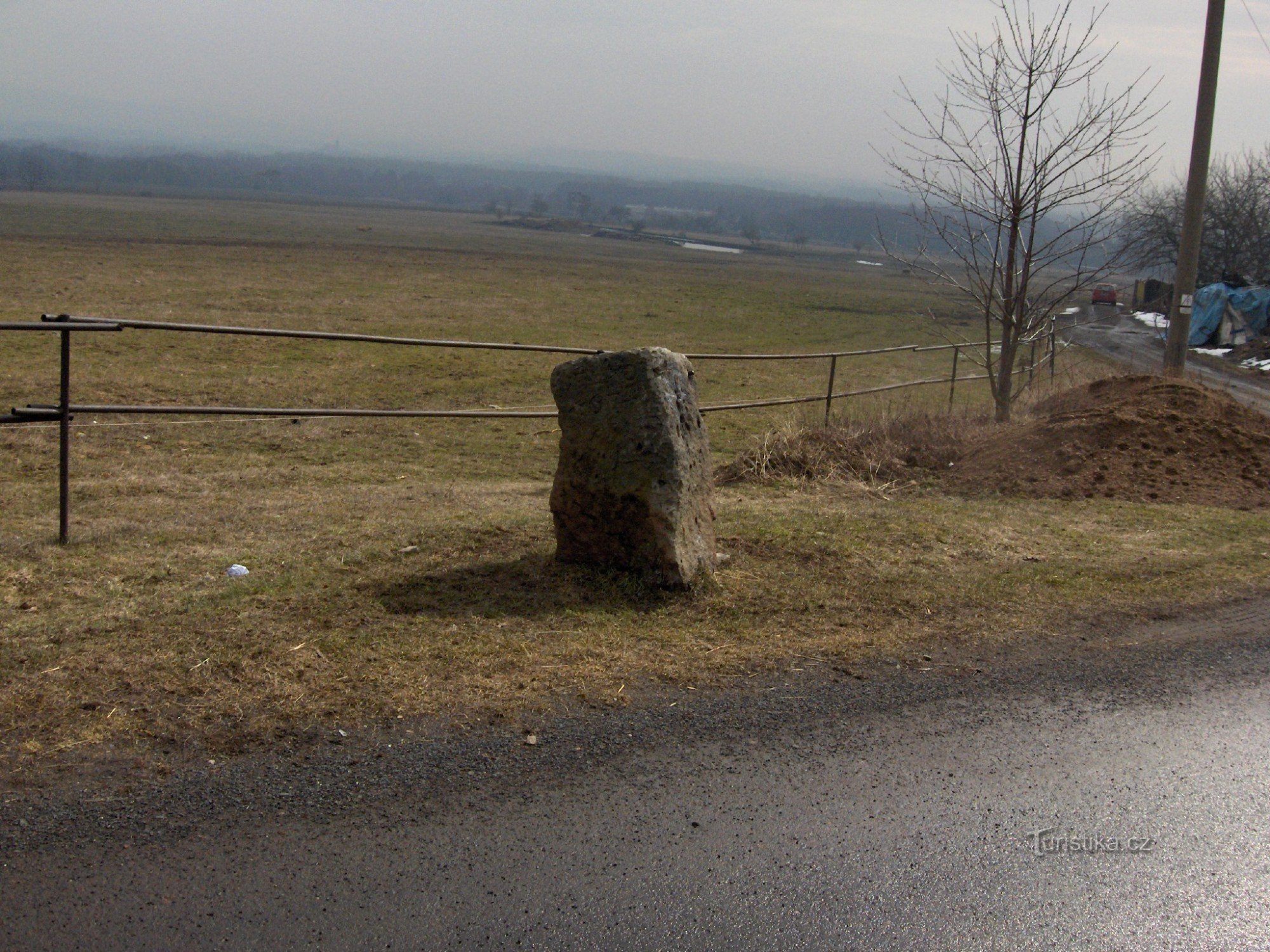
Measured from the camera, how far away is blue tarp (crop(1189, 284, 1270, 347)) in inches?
1320

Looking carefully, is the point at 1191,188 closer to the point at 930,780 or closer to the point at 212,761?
the point at 930,780

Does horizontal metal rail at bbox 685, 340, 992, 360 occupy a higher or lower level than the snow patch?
lower

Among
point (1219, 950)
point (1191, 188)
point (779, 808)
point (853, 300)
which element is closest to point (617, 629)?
point (779, 808)

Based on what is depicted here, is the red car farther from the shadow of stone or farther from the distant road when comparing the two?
the shadow of stone

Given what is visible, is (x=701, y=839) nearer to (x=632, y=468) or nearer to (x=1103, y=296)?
(x=632, y=468)

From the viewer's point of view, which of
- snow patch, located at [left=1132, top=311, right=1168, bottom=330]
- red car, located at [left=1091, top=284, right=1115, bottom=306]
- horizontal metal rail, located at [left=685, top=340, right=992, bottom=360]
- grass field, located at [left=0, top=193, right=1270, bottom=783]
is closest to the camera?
grass field, located at [left=0, top=193, right=1270, bottom=783]

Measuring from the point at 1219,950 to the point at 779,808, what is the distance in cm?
139

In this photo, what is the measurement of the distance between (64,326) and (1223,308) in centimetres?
3517

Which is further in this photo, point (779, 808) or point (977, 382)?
point (977, 382)

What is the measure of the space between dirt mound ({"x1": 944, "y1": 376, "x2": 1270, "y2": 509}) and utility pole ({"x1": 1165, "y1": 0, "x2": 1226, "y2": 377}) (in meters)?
2.97

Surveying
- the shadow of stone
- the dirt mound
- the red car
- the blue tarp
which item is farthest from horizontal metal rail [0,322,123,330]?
the red car

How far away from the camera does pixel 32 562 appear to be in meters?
6.21

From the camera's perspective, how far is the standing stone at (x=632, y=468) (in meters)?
6.16

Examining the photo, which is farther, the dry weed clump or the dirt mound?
the dry weed clump
